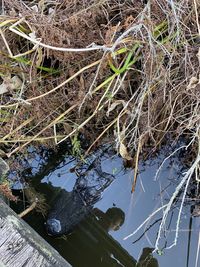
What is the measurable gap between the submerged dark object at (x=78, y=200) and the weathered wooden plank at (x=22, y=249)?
78 centimetres

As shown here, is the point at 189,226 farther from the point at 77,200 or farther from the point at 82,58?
the point at 82,58

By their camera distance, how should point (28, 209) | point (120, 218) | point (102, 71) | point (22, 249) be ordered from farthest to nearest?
point (120, 218)
point (28, 209)
point (102, 71)
point (22, 249)

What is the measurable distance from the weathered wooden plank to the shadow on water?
33.1 inches

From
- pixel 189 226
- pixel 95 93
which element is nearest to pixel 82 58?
pixel 95 93

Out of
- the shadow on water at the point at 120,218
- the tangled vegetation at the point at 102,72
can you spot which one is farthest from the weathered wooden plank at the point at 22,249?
the shadow on water at the point at 120,218

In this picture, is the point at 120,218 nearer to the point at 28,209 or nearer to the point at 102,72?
the point at 28,209

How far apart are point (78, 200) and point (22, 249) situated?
953 mm

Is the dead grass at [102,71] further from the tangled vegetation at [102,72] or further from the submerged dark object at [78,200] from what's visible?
the submerged dark object at [78,200]

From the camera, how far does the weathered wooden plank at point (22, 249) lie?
1613 mm

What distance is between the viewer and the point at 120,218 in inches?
101

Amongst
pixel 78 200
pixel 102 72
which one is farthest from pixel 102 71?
pixel 78 200

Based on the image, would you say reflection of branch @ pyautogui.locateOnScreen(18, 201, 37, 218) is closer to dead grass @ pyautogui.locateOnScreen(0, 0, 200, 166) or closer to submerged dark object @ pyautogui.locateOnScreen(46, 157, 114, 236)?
submerged dark object @ pyautogui.locateOnScreen(46, 157, 114, 236)

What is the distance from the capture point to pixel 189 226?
252 centimetres

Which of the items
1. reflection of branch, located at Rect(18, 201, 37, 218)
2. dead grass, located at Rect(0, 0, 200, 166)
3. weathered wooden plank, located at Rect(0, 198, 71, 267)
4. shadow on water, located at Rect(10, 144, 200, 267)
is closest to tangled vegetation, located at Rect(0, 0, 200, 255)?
dead grass, located at Rect(0, 0, 200, 166)
